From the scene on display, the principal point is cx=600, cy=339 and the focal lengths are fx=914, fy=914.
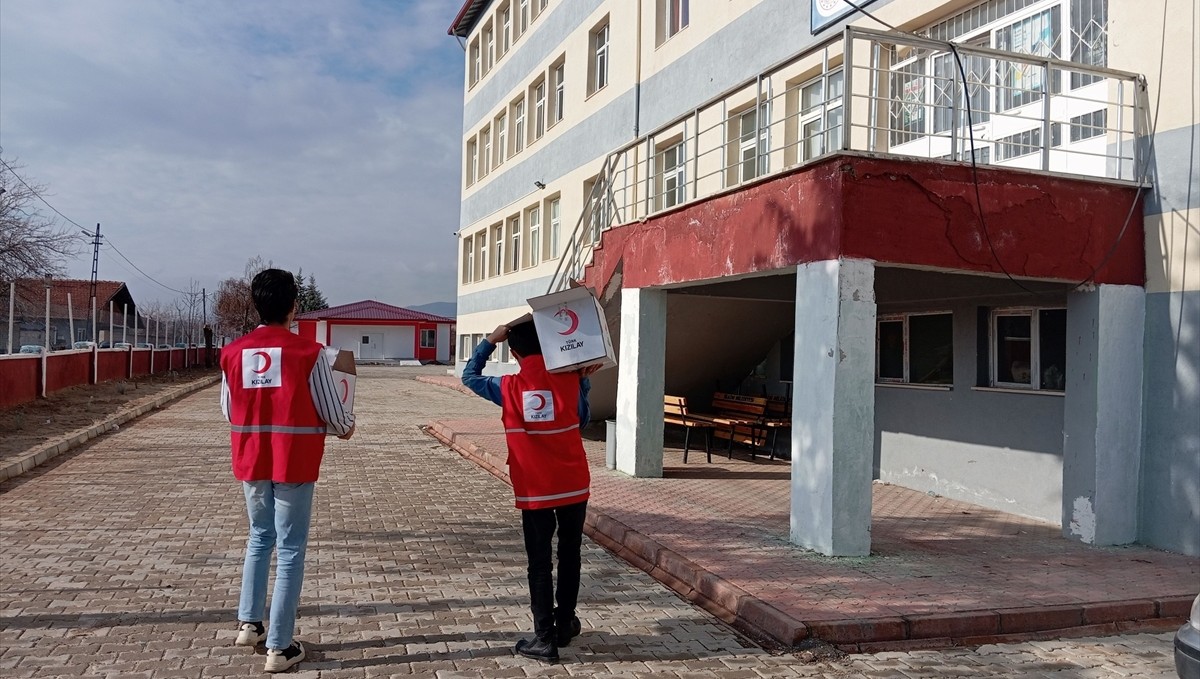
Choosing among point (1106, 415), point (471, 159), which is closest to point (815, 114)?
point (1106, 415)

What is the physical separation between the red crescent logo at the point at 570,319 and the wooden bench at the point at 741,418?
7711mm

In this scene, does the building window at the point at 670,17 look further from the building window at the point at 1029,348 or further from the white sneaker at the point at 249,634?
the white sneaker at the point at 249,634

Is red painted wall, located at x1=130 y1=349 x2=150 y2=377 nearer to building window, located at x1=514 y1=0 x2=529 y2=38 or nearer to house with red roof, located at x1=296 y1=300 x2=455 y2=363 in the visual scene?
building window, located at x1=514 y1=0 x2=529 y2=38

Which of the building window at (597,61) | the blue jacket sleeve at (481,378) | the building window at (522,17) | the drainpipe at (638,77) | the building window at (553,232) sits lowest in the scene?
the blue jacket sleeve at (481,378)

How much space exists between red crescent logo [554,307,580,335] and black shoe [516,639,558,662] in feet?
5.42

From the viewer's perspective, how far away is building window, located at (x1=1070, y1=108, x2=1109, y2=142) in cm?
834

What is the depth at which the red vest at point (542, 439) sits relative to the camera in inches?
190

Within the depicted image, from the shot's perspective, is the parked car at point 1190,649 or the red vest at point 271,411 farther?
the red vest at point 271,411

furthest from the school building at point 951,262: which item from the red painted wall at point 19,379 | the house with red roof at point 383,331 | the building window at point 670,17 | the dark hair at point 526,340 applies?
the house with red roof at point 383,331

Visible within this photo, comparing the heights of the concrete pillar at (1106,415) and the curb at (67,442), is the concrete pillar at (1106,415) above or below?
above

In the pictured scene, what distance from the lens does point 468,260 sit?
104 ft

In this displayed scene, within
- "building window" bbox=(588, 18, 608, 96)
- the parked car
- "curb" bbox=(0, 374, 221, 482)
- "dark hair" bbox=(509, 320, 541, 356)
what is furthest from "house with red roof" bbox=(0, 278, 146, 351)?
the parked car

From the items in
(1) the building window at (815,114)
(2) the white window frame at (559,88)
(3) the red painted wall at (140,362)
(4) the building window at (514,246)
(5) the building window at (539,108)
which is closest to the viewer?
(1) the building window at (815,114)

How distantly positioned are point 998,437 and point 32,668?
340 inches
